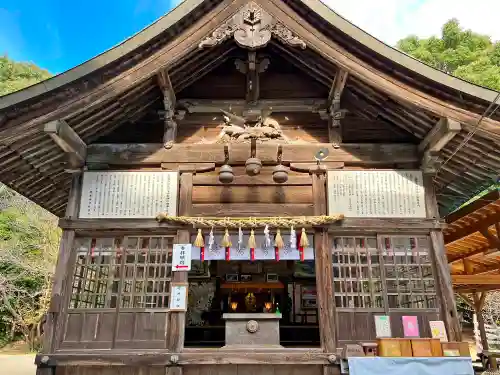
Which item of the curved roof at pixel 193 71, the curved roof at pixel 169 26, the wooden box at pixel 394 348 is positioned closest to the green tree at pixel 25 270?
the curved roof at pixel 193 71

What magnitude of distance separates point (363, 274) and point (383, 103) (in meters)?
3.03

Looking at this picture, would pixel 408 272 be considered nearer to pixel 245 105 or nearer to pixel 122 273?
pixel 245 105

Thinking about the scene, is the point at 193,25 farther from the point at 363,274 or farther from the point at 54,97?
the point at 363,274

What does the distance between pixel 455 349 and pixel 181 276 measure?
432 centimetres

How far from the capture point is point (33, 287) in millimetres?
23141

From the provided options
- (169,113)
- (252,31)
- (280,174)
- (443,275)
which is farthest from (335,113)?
(443,275)

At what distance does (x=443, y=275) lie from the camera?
6.85m

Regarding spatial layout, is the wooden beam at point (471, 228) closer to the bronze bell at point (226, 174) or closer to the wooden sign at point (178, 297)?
the bronze bell at point (226, 174)

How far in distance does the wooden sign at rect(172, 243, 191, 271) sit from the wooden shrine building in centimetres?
3

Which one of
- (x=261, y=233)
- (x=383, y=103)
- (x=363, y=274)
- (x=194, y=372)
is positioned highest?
(x=383, y=103)

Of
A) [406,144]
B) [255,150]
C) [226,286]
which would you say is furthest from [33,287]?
[406,144]

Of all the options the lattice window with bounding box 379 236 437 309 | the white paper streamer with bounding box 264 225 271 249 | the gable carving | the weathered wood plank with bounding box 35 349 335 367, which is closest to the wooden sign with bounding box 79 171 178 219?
the white paper streamer with bounding box 264 225 271 249

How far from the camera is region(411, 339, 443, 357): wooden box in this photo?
585cm

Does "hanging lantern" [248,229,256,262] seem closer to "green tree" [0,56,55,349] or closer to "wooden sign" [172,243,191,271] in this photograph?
"wooden sign" [172,243,191,271]
